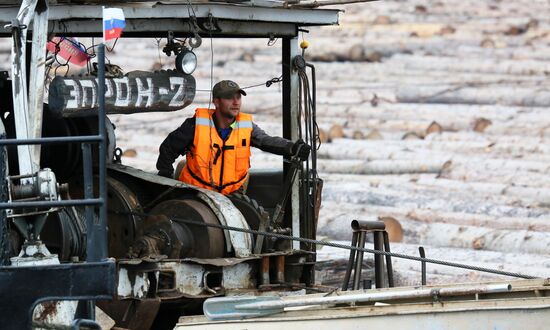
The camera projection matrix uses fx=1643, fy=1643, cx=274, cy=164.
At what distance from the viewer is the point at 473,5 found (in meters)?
27.0

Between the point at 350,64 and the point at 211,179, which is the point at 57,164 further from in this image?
the point at 350,64

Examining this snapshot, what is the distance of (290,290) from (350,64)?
46.6ft

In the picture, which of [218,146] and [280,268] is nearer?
[280,268]

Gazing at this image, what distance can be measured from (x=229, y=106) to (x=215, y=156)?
33 cm

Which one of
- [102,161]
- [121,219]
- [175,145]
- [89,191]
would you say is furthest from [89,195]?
[175,145]

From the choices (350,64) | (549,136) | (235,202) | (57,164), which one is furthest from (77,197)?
(350,64)

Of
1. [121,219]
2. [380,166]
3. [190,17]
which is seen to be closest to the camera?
[190,17]

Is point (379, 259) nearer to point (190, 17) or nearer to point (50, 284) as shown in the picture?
point (190, 17)

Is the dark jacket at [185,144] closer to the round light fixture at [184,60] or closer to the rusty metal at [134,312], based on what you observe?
the round light fixture at [184,60]

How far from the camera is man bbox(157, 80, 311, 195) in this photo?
34.1 ft

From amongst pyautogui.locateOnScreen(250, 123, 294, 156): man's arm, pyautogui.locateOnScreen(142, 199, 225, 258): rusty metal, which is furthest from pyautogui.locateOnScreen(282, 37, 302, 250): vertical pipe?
pyautogui.locateOnScreen(142, 199, 225, 258): rusty metal

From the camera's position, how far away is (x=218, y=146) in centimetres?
1041

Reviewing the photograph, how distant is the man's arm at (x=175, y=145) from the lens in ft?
34.1

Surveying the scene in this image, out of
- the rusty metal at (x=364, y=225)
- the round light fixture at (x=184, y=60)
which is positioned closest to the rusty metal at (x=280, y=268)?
the rusty metal at (x=364, y=225)
